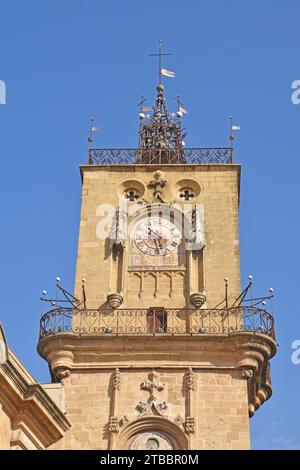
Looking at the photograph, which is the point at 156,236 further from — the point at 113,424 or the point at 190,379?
the point at 113,424

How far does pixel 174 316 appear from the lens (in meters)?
30.2

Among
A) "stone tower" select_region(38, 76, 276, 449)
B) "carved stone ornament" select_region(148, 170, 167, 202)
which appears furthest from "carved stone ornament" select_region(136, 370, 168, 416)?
"carved stone ornament" select_region(148, 170, 167, 202)

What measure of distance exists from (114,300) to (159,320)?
1335 mm

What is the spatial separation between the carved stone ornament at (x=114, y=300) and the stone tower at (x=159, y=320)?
40 mm

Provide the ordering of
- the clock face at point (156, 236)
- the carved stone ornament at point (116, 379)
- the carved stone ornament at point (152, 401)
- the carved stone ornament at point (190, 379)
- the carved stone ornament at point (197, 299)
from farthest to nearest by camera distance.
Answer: the clock face at point (156, 236) → the carved stone ornament at point (197, 299) → the carved stone ornament at point (116, 379) → the carved stone ornament at point (190, 379) → the carved stone ornament at point (152, 401)

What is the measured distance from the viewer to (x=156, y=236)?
105 ft

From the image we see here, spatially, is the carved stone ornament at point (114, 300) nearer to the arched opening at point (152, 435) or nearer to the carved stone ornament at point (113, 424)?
the carved stone ornament at point (113, 424)

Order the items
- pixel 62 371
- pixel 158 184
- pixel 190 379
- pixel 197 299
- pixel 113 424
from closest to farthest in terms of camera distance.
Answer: pixel 113 424, pixel 190 379, pixel 62 371, pixel 197 299, pixel 158 184

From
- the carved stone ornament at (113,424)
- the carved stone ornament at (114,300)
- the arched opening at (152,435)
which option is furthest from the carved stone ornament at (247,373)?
the carved stone ornament at (114,300)

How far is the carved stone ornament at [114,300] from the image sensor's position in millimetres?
30391

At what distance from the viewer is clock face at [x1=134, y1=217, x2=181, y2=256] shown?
31719 mm

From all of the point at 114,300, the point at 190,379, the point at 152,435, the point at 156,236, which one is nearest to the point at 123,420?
the point at 152,435

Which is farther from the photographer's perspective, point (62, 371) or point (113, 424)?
point (62, 371)

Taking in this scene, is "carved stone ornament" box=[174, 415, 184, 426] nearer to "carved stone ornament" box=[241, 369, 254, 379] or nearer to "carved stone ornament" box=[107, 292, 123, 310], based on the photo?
"carved stone ornament" box=[241, 369, 254, 379]
